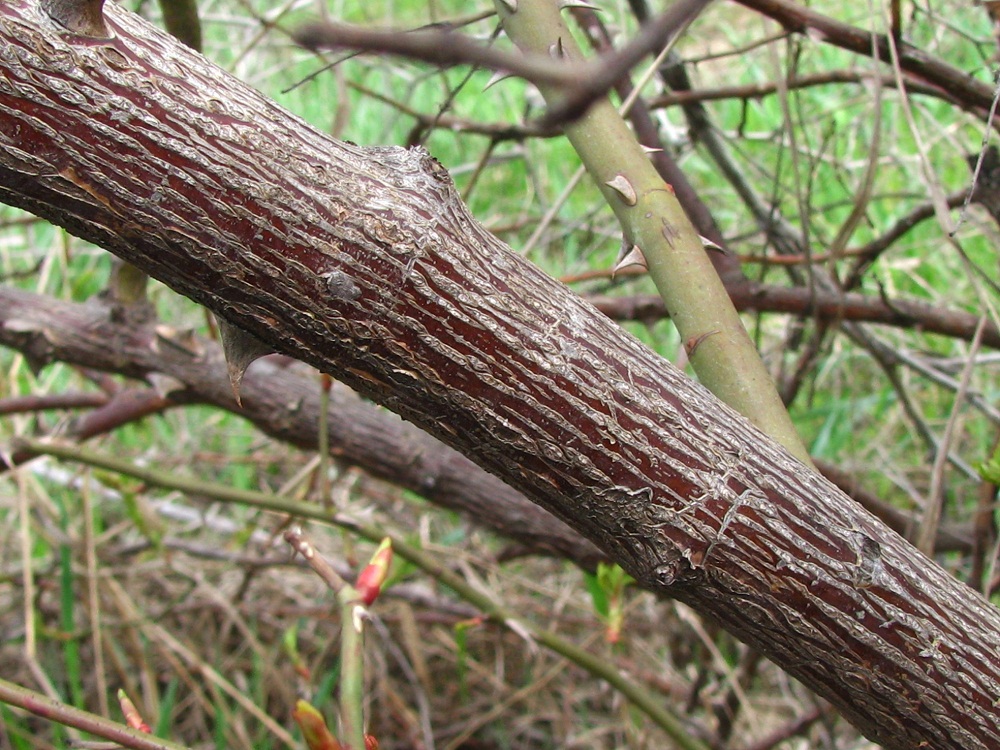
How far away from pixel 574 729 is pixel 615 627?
2.13 feet

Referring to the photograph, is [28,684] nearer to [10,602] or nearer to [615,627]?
[10,602]

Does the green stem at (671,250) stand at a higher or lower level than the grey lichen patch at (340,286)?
higher

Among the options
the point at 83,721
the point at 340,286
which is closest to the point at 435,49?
the point at 340,286

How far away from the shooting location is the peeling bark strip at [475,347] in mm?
547

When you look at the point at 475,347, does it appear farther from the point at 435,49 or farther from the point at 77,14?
the point at 435,49

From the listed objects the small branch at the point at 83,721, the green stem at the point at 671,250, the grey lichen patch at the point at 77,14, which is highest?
the green stem at the point at 671,250

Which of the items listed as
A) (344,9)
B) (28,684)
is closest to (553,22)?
(28,684)

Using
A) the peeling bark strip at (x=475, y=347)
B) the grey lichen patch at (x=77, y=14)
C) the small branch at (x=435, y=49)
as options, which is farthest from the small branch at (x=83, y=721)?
the small branch at (x=435, y=49)

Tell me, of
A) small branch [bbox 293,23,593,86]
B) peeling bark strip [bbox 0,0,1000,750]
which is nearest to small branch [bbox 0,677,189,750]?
peeling bark strip [bbox 0,0,1000,750]

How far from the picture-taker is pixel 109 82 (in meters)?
0.54

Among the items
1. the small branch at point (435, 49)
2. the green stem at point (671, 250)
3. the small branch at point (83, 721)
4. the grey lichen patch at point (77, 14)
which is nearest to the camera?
the small branch at point (435, 49)

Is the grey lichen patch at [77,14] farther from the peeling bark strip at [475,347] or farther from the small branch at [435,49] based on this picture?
the small branch at [435,49]

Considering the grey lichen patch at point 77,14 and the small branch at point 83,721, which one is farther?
the small branch at point 83,721

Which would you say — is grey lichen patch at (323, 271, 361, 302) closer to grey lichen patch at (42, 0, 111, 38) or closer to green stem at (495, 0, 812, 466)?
grey lichen patch at (42, 0, 111, 38)
